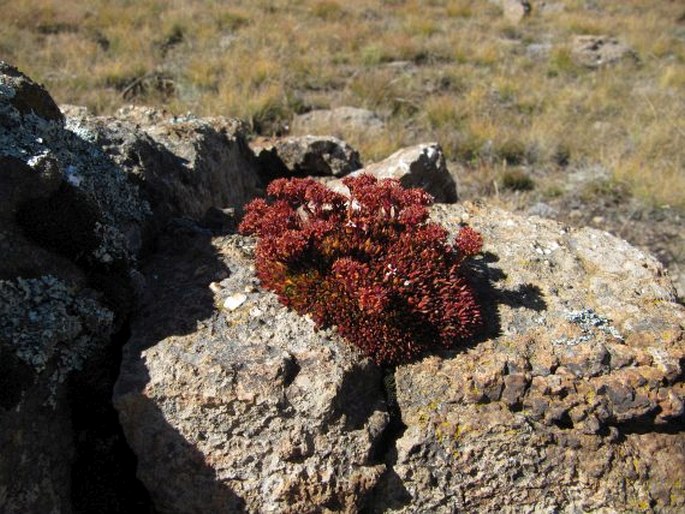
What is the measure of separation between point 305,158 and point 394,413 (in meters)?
3.51

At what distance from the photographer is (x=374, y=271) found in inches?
129

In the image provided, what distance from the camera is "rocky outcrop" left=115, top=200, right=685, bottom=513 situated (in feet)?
9.61

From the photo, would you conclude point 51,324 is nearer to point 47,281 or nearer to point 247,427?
point 47,281

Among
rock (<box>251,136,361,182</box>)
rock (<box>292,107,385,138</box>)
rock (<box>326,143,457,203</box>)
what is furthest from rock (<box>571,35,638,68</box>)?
rock (<box>251,136,361,182</box>)

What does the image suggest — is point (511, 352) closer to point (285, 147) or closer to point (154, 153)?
point (154, 153)

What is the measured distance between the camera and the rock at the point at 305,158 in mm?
6191

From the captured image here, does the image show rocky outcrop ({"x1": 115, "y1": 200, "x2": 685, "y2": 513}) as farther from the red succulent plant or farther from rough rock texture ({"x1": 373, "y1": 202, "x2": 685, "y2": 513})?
the red succulent plant

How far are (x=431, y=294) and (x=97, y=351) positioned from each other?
1.73 metres

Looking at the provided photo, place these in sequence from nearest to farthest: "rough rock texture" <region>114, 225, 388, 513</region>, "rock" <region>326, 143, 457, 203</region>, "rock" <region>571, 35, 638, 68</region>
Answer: "rough rock texture" <region>114, 225, 388, 513</region>, "rock" <region>326, 143, 457, 203</region>, "rock" <region>571, 35, 638, 68</region>

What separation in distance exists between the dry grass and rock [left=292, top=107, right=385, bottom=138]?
223 mm

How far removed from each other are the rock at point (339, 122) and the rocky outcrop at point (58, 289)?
493cm

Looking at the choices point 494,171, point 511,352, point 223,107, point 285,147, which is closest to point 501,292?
point 511,352

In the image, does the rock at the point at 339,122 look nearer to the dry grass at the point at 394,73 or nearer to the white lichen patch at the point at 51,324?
the dry grass at the point at 394,73

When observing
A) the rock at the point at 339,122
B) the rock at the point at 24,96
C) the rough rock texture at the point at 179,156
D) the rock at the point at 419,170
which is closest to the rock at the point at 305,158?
the rough rock texture at the point at 179,156
